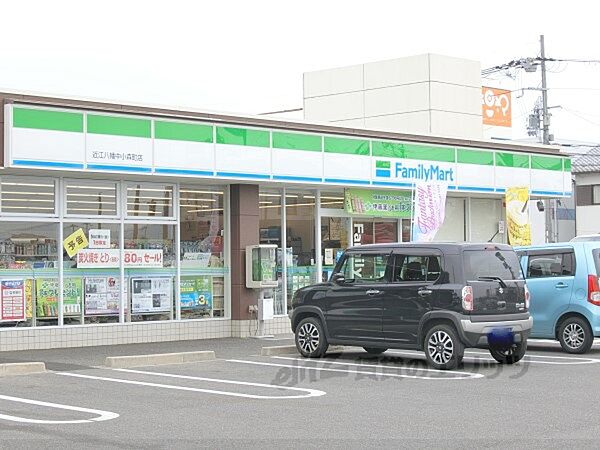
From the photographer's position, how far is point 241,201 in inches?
845

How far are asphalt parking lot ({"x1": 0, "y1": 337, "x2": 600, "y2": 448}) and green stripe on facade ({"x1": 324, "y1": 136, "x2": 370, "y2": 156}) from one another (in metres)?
6.31

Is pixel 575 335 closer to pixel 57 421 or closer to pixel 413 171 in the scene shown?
pixel 413 171

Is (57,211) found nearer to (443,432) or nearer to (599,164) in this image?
(443,432)

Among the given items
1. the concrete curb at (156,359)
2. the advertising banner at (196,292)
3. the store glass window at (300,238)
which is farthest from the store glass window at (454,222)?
the concrete curb at (156,359)

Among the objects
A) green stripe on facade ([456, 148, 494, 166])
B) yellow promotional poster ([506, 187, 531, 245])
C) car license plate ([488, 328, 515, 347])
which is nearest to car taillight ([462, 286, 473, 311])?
car license plate ([488, 328, 515, 347])

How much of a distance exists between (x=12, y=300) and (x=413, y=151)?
10.1 m

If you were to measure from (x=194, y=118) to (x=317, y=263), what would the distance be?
4.94m

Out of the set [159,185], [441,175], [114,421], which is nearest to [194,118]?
[159,185]

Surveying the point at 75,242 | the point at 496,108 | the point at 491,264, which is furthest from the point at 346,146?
the point at 496,108

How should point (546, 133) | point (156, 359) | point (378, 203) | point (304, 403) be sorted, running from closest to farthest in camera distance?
point (304, 403), point (156, 359), point (378, 203), point (546, 133)

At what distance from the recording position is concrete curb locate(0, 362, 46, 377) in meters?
14.6

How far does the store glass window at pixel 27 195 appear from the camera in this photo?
60.3 feet

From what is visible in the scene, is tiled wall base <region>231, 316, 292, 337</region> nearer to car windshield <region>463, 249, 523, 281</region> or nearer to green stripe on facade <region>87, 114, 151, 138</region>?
green stripe on facade <region>87, 114, 151, 138</region>

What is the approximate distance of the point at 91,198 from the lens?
19578 millimetres
